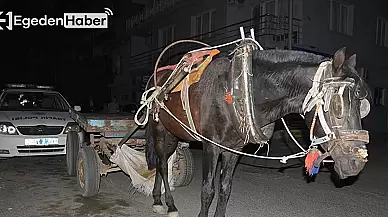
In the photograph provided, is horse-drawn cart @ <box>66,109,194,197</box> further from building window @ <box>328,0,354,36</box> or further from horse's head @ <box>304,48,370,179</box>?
building window @ <box>328,0,354,36</box>

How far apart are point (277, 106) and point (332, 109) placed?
672 millimetres

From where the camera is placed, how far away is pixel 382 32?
75.0ft

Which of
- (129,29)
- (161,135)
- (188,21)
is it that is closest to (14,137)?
(161,135)

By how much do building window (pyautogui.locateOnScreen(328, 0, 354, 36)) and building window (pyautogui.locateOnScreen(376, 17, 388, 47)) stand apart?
2834 mm

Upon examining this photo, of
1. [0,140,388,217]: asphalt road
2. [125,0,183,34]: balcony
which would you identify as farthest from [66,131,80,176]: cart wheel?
[125,0,183,34]: balcony

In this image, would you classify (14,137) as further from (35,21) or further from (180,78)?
(35,21)

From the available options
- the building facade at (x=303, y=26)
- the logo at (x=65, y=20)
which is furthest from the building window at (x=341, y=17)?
the logo at (x=65, y=20)

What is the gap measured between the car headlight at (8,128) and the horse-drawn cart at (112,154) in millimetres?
2095

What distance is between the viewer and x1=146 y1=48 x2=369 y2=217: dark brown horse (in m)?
3.11

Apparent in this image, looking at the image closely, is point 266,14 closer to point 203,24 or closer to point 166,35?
point 203,24

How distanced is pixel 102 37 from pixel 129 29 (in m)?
7.42

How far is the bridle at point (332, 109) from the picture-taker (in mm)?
3041

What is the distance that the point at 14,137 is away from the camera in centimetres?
884

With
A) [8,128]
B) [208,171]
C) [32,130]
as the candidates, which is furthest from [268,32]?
[208,171]
